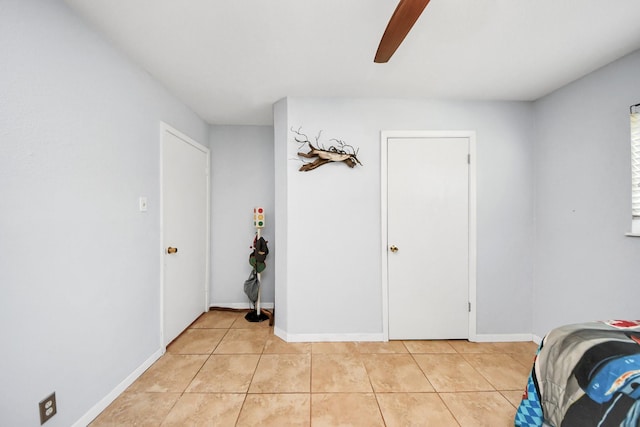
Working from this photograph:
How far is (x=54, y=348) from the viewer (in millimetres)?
1311

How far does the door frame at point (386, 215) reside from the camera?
252 centimetres

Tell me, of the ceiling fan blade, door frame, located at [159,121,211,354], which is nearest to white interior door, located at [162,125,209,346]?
door frame, located at [159,121,211,354]

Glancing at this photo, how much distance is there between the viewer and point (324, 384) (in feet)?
6.23

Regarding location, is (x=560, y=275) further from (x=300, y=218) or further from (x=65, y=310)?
(x=65, y=310)

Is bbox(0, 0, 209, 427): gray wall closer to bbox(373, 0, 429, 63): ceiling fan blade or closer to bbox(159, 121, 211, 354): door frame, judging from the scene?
bbox(159, 121, 211, 354): door frame

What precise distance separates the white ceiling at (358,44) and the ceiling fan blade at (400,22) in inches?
14.1

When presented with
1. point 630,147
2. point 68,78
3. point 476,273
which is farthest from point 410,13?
point 476,273

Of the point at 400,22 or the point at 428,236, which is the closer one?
the point at 400,22

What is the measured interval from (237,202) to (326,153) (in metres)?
1.56

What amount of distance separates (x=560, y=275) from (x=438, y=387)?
151cm

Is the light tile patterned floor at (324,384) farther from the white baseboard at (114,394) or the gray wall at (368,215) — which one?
the gray wall at (368,215)

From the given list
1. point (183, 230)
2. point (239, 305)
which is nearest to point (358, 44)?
point (183, 230)

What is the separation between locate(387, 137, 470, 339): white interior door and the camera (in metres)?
2.54

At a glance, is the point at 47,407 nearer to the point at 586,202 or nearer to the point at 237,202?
the point at 237,202
